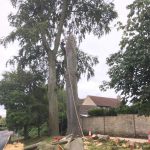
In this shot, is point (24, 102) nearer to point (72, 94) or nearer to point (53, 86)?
point (53, 86)

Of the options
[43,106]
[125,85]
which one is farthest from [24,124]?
[125,85]

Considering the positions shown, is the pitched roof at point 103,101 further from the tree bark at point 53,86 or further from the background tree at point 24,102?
the tree bark at point 53,86

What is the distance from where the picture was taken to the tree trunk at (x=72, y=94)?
1335cm

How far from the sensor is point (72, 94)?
44.6ft

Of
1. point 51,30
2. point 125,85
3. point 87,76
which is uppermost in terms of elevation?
point 51,30

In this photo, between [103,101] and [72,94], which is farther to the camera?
[103,101]

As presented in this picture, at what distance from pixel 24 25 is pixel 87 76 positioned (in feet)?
21.8

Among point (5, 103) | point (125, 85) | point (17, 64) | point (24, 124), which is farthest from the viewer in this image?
→ point (5, 103)

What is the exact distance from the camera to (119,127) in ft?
88.4

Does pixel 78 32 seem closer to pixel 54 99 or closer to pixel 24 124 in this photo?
pixel 54 99

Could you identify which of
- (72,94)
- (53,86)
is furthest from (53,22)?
(72,94)

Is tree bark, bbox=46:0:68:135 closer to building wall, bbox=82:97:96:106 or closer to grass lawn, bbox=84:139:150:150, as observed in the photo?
grass lawn, bbox=84:139:150:150

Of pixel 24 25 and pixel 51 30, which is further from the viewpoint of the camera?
pixel 51 30

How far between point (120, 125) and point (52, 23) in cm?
994
